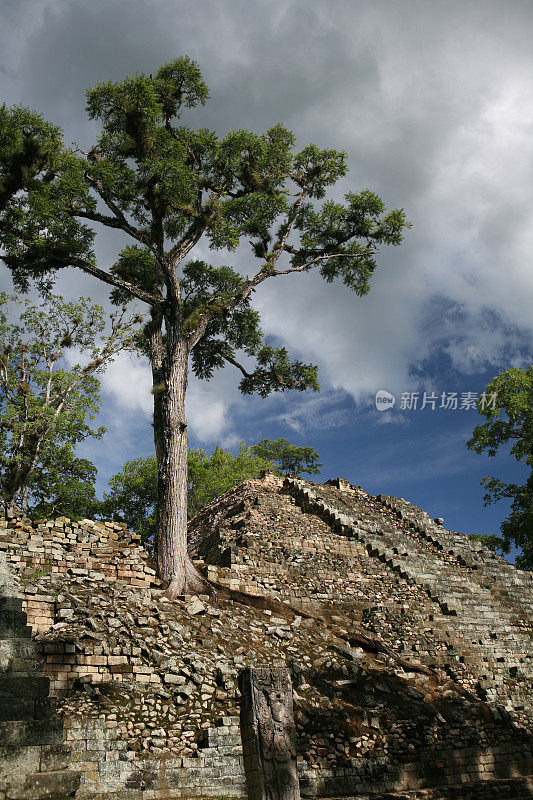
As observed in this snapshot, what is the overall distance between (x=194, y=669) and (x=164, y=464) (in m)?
5.09

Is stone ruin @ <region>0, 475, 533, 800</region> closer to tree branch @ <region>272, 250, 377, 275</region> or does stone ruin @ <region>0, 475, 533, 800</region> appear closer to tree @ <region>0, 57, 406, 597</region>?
tree @ <region>0, 57, 406, 597</region>

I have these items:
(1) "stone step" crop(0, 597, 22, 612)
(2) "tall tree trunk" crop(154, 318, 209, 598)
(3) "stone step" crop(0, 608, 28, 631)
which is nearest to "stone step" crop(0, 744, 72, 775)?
(3) "stone step" crop(0, 608, 28, 631)

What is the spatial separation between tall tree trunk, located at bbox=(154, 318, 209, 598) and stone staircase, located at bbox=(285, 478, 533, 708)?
6676 millimetres

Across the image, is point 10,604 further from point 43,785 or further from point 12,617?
point 43,785

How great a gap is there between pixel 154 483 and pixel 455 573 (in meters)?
15.9

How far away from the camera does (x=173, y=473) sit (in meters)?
12.6

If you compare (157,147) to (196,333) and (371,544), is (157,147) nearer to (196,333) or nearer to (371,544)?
(196,333)

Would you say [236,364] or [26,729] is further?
[236,364]

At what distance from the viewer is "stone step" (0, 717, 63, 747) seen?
19.6ft

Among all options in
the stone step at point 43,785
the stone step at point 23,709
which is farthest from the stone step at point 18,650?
the stone step at point 43,785

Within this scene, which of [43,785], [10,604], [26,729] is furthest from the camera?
[10,604]

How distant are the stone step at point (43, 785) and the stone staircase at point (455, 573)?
9.62 metres

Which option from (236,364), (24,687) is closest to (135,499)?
(236,364)

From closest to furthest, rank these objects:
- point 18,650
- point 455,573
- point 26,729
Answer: point 26,729 < point 18,650 < point 455,573
